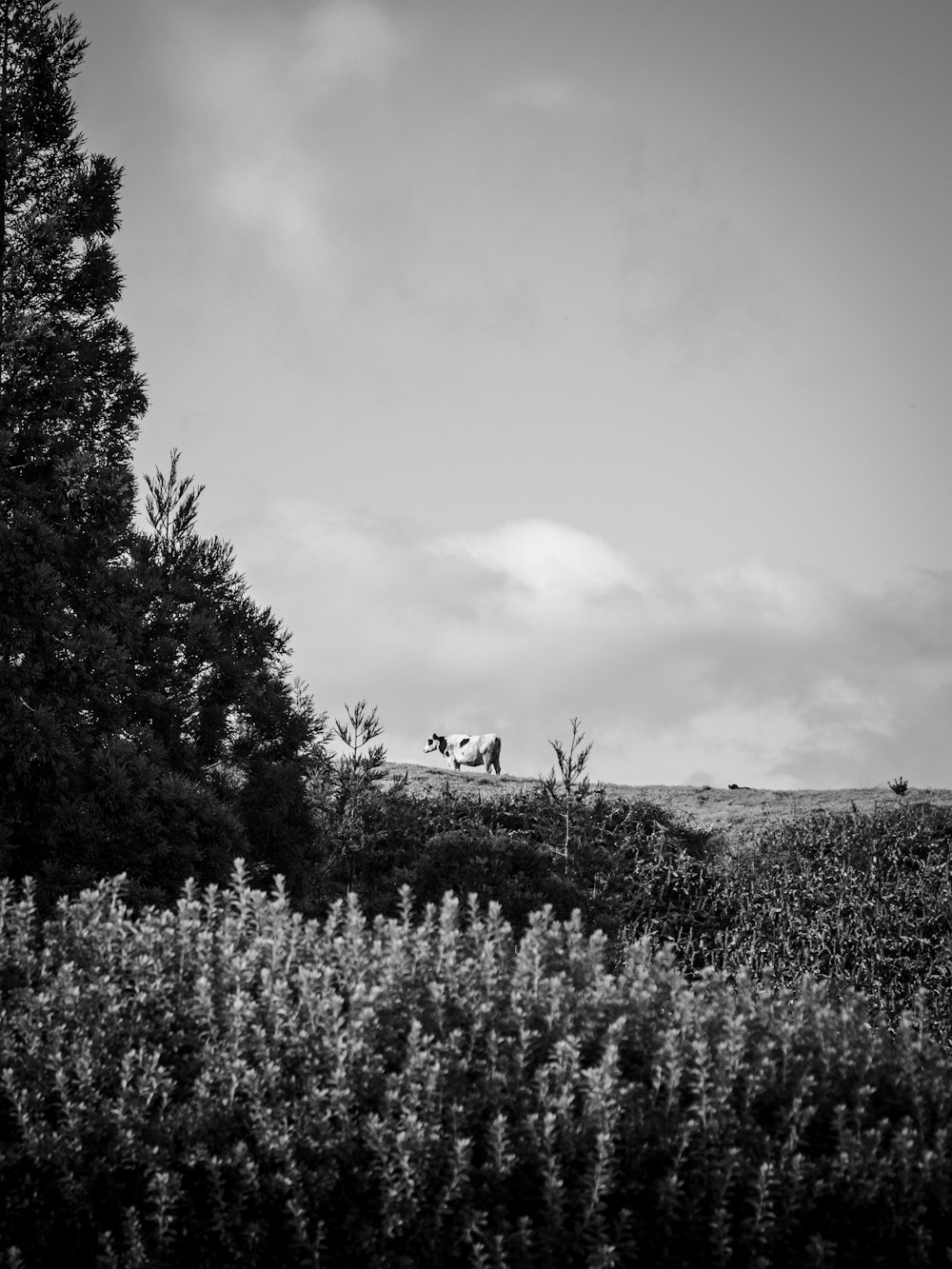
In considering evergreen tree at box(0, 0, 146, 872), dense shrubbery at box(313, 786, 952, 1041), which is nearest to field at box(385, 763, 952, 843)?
dense shrubbery at box(313, 786, 952, 1041)

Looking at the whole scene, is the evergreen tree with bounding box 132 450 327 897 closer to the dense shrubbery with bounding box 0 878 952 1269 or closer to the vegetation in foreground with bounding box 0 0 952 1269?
the vegetation in foreground with bounding box 0 0 952 1269

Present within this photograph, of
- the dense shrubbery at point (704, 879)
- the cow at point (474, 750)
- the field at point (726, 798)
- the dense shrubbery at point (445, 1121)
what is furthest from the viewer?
the cow at point (474, 750)

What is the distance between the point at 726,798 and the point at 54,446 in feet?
49.2

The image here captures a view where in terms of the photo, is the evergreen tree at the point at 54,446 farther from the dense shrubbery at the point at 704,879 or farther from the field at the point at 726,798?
the field at the point at 726,798

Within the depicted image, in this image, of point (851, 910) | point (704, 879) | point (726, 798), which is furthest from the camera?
point (726, 798)

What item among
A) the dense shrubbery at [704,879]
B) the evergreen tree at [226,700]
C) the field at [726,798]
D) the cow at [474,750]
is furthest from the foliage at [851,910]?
the cow at [474,750]

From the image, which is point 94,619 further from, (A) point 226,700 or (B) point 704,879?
(B) point 704,879

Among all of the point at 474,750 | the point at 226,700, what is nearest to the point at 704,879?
the point at 226,700

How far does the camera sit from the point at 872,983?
1112 cm

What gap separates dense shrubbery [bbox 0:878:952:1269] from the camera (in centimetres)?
405

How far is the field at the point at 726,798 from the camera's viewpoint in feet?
61.8

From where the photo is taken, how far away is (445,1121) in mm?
4230

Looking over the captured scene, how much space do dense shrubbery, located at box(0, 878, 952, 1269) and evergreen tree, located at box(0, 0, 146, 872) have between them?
5.26 metres

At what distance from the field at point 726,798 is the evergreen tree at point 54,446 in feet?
29.3
